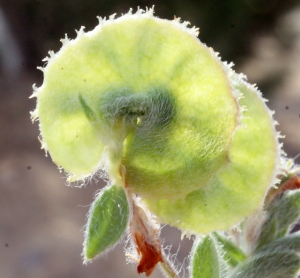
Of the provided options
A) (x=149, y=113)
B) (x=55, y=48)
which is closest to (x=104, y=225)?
(x=149, y=113)

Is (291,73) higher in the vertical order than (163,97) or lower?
higher

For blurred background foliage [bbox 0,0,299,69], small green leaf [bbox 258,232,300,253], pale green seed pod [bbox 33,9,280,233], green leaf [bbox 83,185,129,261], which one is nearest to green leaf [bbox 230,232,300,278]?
small green leaf [bbox 258,232,300,253]

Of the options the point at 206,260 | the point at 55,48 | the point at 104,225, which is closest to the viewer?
the point at 104,225

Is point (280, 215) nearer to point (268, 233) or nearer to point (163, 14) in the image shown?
point (268, 233)

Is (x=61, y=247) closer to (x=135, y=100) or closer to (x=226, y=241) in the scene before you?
(x=226, y=241)

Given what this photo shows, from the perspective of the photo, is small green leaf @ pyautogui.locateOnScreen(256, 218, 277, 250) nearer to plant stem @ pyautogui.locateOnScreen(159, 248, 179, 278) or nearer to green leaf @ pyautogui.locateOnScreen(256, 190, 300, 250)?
green leaf @ pyautogui.locateOnScreen(256, 190, 300, 250)

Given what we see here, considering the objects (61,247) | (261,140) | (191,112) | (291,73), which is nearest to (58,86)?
(191,112)
